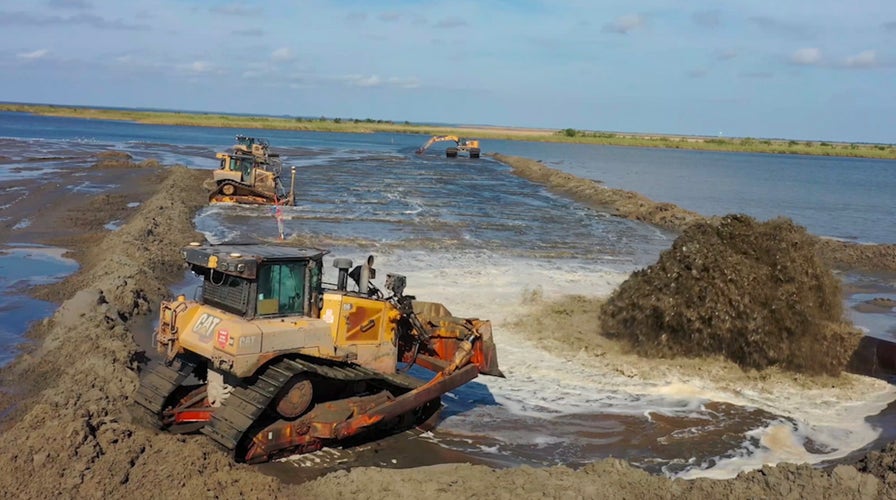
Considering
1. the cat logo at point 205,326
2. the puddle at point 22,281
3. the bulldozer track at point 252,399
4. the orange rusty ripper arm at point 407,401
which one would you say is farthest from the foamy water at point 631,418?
the puddle at point 22,281

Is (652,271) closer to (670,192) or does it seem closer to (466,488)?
(466,488)

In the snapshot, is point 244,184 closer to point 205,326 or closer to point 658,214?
point 658,214

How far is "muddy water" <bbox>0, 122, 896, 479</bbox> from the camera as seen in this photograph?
10289mm

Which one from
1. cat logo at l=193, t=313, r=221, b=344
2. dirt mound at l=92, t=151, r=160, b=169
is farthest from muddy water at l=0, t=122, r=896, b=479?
dirt mound at l=92, t=151, r=160, b=169

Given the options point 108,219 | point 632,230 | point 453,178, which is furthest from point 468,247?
point 453,178

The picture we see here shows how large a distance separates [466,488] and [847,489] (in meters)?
3.71

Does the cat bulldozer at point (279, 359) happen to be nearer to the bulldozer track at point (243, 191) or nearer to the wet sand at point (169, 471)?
the wet sand at point (169, 471)

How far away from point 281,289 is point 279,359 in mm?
785

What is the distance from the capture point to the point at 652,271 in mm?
15484

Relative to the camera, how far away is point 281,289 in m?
8.88

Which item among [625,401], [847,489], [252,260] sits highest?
[252,260]

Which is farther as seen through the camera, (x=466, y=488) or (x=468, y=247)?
(x=468, y=247)

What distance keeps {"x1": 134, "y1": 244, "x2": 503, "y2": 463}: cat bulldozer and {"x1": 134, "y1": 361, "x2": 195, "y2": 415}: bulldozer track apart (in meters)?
0.01

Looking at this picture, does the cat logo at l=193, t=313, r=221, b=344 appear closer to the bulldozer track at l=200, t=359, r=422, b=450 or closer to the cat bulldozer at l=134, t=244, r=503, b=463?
the cat bulldozer at l=134, t=244, r=503, b=463
